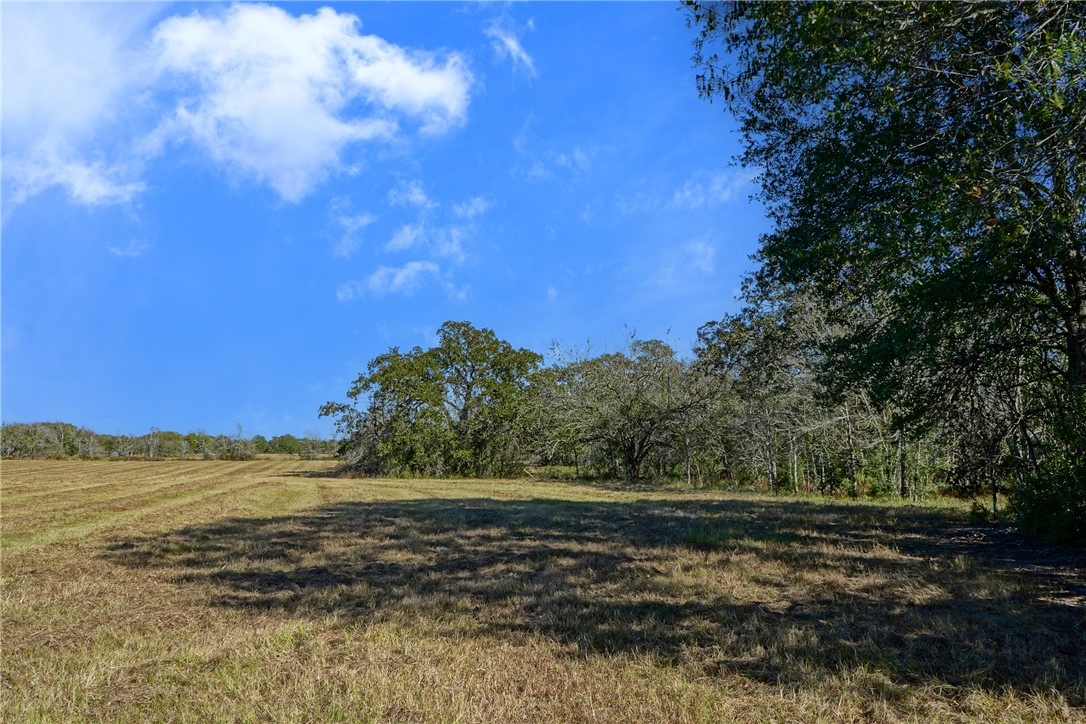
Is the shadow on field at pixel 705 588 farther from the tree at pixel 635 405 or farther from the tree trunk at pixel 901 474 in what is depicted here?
the tree at pixel 635 405

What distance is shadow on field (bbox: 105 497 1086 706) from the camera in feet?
16.1

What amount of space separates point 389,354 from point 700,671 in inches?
1685

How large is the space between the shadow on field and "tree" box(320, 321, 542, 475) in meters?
28.1

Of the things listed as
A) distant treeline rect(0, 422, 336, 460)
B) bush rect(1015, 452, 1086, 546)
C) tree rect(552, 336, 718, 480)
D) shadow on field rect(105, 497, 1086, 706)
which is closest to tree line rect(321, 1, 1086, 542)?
bush rect(1015, 452, 1086, 546)

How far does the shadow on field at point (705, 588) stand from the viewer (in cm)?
492

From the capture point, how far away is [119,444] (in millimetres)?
106250

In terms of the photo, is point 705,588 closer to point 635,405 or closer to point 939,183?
point 939,183

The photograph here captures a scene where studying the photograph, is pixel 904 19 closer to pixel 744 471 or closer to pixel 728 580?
pixel 728 580

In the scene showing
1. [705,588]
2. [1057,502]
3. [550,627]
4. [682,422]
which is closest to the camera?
[550,627]

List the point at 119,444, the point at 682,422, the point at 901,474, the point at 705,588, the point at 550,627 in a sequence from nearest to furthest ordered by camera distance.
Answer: the point at 550,627 → the point at 705,588 → the point at 901,474 → the point at 682,422 → the point at 119,444

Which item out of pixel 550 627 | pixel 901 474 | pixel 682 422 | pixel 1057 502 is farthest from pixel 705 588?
pixel 682 422

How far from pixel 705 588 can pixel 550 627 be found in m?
2.44

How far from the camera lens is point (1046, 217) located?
7.90 metres

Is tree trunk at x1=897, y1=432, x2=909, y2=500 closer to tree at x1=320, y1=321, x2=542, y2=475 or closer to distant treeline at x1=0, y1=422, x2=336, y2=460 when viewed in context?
tree at x1=320, y1=321, x2=542, y2=475
